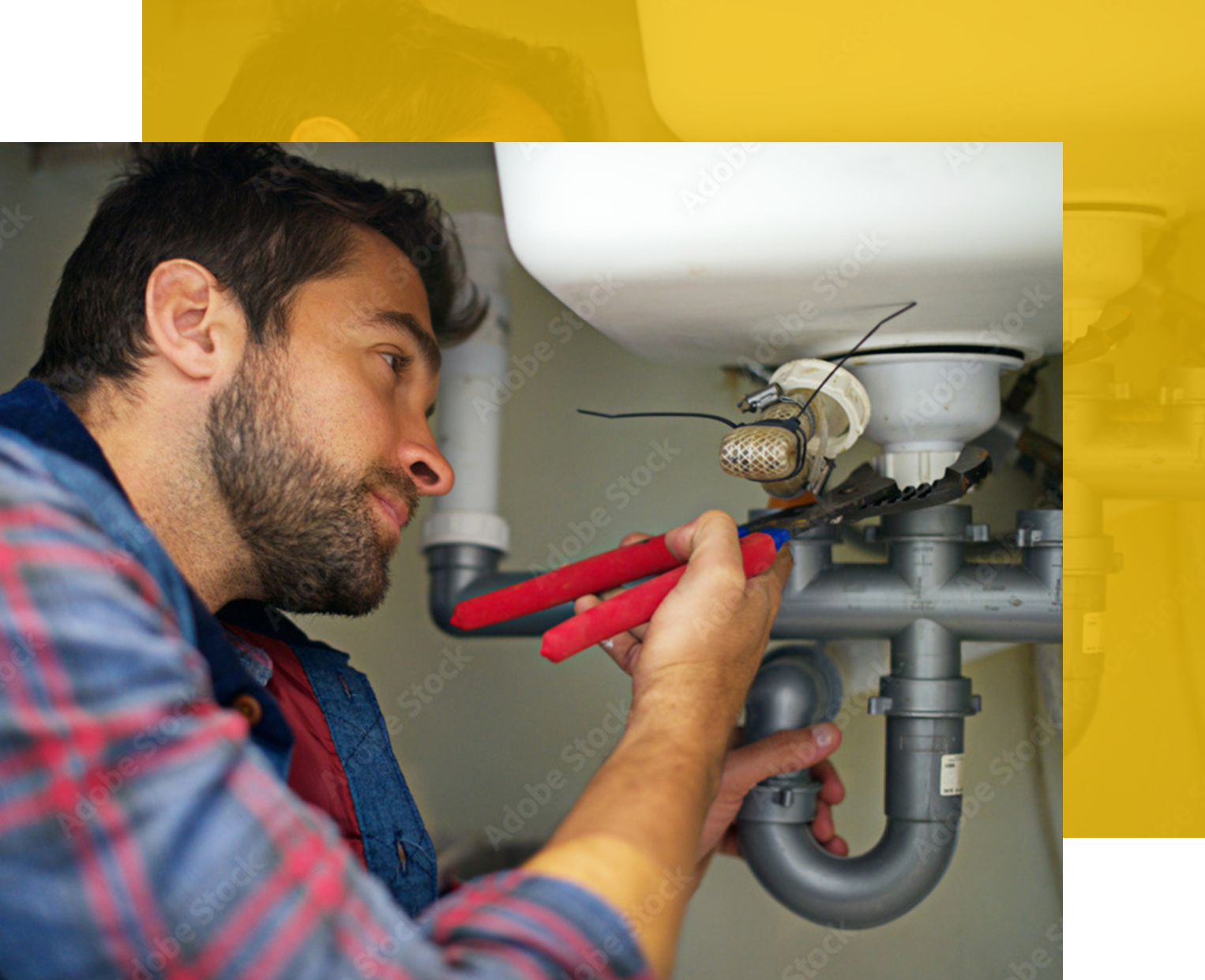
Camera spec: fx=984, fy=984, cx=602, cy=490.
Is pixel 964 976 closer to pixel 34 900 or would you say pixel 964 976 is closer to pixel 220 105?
pixel 34 900

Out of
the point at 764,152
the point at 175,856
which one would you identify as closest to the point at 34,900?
the point at 175,856

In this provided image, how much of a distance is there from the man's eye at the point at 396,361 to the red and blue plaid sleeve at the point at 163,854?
316mm

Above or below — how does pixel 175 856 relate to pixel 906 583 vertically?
below

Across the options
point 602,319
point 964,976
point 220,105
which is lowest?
point 964,976

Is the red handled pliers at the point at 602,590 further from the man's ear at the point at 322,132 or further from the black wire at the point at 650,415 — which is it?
the man's ear at the point at 322,132

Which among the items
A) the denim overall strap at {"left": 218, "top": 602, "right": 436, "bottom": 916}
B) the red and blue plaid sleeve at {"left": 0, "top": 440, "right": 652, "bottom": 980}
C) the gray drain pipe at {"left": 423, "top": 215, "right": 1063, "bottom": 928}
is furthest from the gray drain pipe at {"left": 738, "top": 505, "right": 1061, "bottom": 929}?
the red and blue plaid sleeve at {"left": 0, "top": 440, "right": 652, "bottom": 980}

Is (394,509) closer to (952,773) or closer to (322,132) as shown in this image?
(322,132)

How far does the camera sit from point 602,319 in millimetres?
725

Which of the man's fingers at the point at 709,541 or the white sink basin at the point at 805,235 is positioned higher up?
the white sink basin at the point at 805,235

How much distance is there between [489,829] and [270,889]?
1.57ft

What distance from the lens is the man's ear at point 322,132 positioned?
0.76 m

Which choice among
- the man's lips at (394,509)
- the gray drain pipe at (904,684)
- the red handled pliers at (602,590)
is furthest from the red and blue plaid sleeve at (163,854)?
the gray drain pipe at (904,684)

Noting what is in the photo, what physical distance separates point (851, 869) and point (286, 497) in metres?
0.51

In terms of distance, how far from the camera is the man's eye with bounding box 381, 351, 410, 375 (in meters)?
0.71
